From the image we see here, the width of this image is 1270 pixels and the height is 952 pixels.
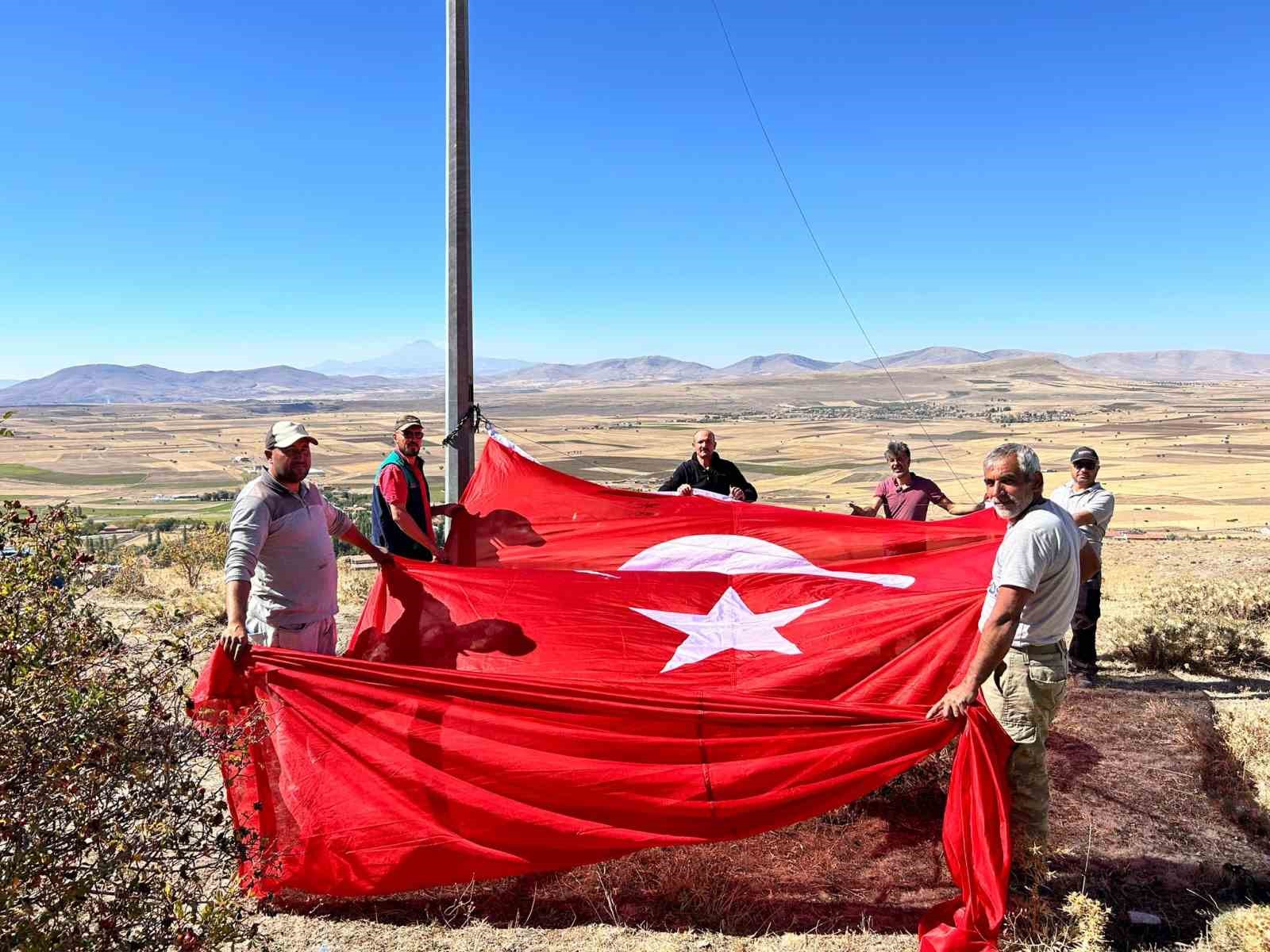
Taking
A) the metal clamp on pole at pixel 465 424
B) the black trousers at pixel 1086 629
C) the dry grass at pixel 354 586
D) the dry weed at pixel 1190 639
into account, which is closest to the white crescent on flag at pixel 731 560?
the metal clamp on pole at pixel 465 424

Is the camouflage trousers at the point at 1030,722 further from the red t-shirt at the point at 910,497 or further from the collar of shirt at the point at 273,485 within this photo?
the red t-shirt at the point at 910,497

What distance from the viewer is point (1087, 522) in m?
6.47

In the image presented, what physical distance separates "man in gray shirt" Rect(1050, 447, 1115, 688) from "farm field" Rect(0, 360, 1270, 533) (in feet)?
20.9

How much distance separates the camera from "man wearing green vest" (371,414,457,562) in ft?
20.0

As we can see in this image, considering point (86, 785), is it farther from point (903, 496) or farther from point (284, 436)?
point (903, 496)

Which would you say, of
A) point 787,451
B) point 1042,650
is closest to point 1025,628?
point 1042,650

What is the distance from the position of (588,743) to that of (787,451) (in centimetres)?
8612

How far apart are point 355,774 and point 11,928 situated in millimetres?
1562

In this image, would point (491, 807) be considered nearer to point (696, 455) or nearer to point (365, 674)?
point (365, 674)

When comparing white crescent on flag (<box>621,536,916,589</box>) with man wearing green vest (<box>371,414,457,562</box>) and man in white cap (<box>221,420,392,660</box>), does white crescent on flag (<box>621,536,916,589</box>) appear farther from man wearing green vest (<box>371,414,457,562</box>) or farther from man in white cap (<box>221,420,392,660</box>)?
man in white cap (<box>221,420,392,660</box>)

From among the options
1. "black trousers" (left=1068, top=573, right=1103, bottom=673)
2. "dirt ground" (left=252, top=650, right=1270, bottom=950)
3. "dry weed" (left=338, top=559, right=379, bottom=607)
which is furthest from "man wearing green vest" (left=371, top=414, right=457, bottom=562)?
"black trousers" (left=1068, top=573, right=1103, bottom=673)

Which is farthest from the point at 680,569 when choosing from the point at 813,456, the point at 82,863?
the point at 813,456

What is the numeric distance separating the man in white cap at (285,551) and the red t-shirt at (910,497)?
15.5 feet

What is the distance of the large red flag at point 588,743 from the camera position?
3605mm
